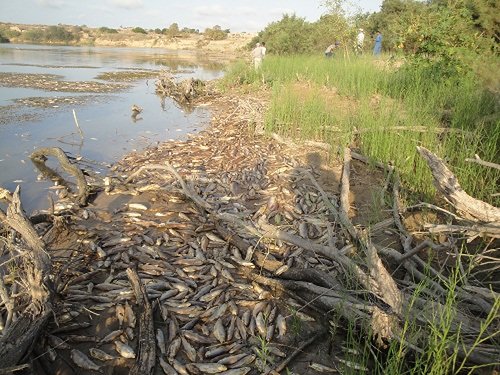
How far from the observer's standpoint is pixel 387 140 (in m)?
6.50

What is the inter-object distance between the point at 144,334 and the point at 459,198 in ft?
9.88

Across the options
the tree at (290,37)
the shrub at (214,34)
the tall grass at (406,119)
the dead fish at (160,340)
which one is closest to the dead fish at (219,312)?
the dead fish at (160,340)

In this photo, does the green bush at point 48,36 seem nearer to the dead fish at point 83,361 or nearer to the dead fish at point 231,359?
the dead fish at point 83,361

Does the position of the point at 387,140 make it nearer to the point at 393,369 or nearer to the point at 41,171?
the point at 393,369

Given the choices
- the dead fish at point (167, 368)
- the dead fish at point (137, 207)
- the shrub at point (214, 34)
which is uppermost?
the shrub at point (214, 34)

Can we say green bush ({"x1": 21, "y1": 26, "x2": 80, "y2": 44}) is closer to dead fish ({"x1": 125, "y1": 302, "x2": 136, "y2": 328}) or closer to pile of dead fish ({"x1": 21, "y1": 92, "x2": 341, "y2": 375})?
pile of dead fish ({"x1": 21, "y1": 92, "x2": 341, "y2": 375})

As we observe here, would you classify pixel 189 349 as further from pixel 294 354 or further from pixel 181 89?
pixel 181 89

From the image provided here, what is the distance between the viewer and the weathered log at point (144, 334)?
282cm

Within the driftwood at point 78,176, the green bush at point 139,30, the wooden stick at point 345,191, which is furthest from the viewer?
the green bush at point 139,30

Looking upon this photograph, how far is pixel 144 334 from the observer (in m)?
3.12

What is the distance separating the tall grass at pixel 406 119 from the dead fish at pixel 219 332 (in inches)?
146

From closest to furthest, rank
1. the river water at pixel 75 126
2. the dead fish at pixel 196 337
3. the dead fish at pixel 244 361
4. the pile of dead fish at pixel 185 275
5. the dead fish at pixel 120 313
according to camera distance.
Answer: the dead fish at pixel 244 361 → the pile of dead fish at pixel 185 275 → the dead fish at pixel 196 337 → the dead fish at pixel 120 313 → the river water at pixel 75 126

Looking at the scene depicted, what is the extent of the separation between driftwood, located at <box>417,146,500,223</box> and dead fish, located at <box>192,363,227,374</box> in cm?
244

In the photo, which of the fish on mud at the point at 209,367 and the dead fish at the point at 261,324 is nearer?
the fish on mud at the point at 209,367
